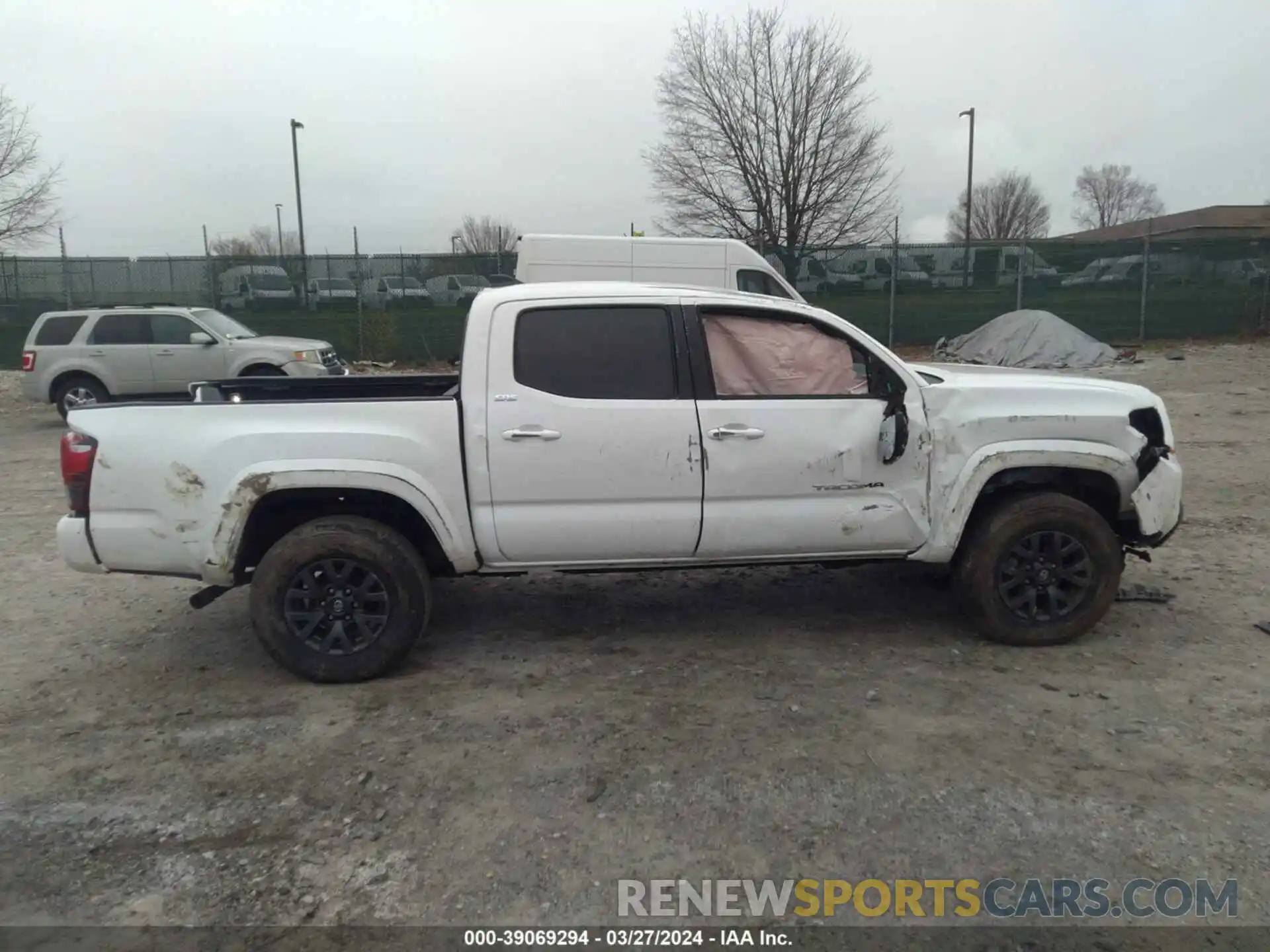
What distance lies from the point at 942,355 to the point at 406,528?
1801 cm

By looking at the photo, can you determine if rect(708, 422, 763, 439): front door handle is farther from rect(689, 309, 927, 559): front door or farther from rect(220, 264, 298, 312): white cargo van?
rect(220, 264, 298, 312): white cargo van

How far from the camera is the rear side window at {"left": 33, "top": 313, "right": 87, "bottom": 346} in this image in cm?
1332

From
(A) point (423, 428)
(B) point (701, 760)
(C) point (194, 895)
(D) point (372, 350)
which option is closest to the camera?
(C) point (194, 895)

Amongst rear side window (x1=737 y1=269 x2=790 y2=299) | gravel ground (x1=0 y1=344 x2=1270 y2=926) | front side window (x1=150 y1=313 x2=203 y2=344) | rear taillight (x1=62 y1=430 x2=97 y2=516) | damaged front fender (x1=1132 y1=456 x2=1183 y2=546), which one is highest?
rear side window (x1=737 y1=269 x2=790 y2=299)

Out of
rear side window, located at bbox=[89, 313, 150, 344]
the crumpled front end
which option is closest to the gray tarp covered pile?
rear side window, located at bbox=[89, 313, 150, 344]

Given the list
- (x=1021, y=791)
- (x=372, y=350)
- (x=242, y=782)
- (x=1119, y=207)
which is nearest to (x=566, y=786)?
(x=242, y=782)

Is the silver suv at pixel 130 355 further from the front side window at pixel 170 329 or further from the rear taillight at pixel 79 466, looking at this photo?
the rear taillight at pixel 79 466

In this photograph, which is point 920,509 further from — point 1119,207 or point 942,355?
point 1119,207

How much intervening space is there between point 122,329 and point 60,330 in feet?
2.82

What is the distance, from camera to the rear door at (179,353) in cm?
1341

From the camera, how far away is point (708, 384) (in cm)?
446

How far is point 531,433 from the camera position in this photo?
429 centimetres

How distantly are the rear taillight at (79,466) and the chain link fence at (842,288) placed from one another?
15970 mm

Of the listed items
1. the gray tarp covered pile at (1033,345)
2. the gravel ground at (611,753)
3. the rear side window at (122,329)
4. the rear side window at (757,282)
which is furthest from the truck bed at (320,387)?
the gray tarp covered pile at (1033,345)
